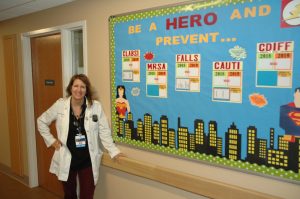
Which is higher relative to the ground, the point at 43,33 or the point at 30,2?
the point at 30,2

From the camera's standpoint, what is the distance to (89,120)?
2.51 m

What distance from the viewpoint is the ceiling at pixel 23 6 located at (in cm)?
286

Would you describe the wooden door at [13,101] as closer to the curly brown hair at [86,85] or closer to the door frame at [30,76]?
the door frame at [30,76]

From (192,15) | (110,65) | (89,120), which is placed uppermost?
(192,15)

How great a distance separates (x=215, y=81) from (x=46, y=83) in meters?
2.41

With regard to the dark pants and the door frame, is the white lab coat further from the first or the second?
the door frame

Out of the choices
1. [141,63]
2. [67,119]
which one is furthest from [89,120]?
[141,63]

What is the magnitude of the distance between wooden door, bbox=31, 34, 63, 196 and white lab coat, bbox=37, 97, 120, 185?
688mm

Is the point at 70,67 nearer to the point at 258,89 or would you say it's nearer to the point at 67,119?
the point at 67,119

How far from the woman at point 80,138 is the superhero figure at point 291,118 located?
4.90 ft

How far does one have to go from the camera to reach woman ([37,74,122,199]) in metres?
2.49

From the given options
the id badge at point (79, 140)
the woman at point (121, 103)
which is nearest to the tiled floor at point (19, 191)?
the id badge at point (79, 140)

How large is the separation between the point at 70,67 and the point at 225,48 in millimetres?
1893

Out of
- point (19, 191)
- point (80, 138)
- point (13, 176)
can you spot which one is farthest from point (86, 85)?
point (13, 176)
